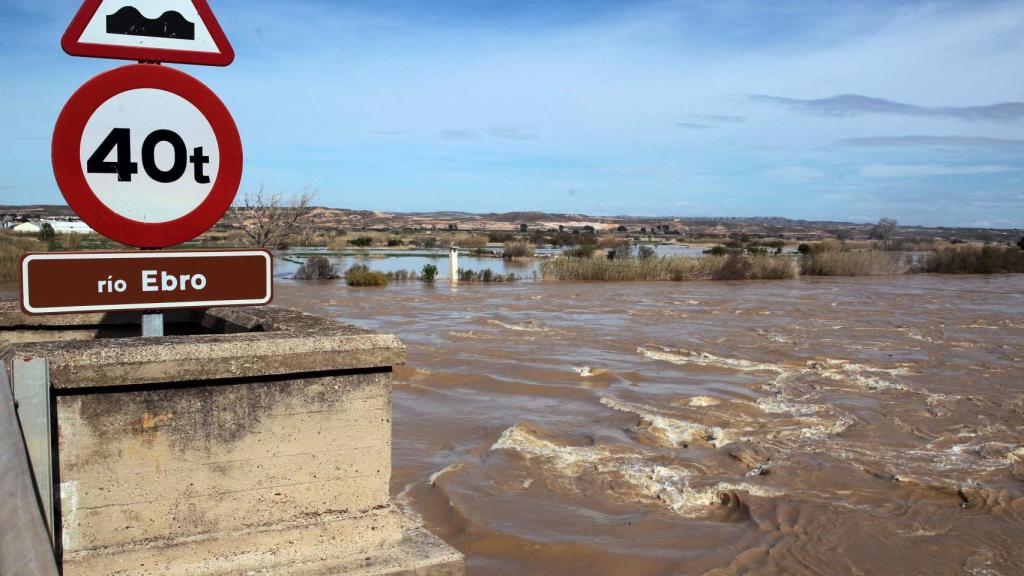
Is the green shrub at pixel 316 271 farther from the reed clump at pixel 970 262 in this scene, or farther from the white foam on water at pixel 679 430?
the reed clump at pixel 970 262

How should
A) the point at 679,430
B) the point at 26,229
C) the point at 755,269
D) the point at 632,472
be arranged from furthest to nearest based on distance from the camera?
the point at 26,229, the point at 755,269, the point at 679,430, the point at 632,472

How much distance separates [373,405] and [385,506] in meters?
0.42

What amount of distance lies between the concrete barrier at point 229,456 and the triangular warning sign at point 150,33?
1005 mm

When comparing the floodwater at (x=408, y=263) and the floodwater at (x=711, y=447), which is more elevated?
the floodwater at (x=711, y=447)

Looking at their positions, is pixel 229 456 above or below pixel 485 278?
above

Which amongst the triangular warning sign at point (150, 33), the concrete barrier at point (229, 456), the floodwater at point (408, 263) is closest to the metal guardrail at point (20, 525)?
the concrete barrier at point (229, 456)

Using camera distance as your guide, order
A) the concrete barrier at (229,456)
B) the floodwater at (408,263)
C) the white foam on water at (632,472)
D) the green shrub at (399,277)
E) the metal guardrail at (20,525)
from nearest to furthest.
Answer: the metal guardrail at (20,525) < the concrete barrier at (229,456) < the white foam on water at (632,472) < the green shrub at (399,277) < the floodwater at (408,263)

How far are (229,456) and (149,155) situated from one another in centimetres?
Answer: 109

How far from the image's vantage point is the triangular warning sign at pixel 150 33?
2.98 meters

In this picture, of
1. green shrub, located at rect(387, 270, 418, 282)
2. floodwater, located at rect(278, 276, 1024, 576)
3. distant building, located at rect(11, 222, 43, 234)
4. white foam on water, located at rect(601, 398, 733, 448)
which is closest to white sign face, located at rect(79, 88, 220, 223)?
floodwater, located at rect(278, 276, 1024, 576)

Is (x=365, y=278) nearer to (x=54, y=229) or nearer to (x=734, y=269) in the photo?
(x=734, y=269)

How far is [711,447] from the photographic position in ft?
25.6

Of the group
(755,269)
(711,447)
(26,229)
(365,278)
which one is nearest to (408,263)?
(365,278)

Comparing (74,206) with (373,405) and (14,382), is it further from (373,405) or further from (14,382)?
(373,405)
